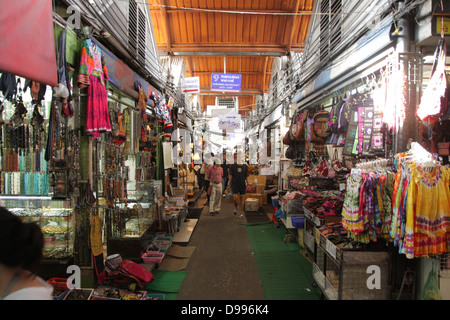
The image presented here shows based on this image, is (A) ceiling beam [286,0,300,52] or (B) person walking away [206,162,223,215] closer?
(A) ceiling beam [286,0,300,52]

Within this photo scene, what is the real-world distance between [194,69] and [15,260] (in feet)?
45.7

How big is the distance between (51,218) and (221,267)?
2.85 metres

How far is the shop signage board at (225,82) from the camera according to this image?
9383 millimetres

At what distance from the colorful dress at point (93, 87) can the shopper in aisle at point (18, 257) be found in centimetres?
238

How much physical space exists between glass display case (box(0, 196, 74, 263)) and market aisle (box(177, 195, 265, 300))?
1813mm

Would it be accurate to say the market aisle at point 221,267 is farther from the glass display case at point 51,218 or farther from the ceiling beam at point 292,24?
the ceiling beam at point 292,24

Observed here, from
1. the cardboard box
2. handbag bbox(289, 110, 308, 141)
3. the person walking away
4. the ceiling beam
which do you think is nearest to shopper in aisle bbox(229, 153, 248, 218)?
the cardboard box

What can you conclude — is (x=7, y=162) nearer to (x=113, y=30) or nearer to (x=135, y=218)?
(x=135, y=218)

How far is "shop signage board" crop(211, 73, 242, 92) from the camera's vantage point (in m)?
9.38

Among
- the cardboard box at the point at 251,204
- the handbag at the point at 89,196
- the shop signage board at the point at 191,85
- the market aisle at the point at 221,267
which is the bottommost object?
the market aisle at the point at 221,267

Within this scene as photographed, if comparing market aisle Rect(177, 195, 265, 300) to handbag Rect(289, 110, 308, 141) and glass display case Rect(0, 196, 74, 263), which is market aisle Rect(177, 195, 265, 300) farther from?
handbag Rect(289, 110, 308, 141)

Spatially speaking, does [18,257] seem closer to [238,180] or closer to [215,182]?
[215,182]

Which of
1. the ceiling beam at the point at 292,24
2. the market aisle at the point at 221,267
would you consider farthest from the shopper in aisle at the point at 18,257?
the ceiling beam at the point at 292,24

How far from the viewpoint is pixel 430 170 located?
255 centimetres
